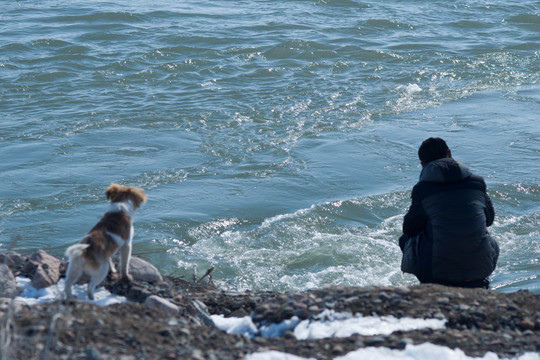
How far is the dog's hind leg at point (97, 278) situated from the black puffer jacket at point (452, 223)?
3071 mm

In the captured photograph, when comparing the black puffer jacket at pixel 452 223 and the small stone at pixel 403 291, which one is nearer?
the small stone at pixel 403 291

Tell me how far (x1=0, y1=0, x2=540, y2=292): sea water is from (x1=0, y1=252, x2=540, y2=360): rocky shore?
777mm

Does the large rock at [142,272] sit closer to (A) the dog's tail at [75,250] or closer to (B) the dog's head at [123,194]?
(B) the dog's head at [123,194]

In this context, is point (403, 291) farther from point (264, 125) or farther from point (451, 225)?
point (264, 125)

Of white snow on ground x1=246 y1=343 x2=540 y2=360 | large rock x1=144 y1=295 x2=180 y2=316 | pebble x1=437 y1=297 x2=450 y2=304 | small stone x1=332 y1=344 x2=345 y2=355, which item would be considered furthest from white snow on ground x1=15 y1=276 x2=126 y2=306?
pebble x1=437 y1=297 x2=450 y2=304

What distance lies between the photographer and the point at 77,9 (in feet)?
81.4

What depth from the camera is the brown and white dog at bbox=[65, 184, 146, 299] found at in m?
6.36

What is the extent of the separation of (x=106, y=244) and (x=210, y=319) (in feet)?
3.61

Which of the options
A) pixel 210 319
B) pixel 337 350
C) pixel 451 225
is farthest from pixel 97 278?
pixel 451 225

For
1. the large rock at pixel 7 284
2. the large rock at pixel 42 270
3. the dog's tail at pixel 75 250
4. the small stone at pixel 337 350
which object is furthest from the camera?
the large rock at pixel 42 270

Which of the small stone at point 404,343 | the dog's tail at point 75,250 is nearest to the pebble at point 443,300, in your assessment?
the small stone at point 404,343

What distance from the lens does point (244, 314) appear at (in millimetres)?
6789

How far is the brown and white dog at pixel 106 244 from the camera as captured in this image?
636cm

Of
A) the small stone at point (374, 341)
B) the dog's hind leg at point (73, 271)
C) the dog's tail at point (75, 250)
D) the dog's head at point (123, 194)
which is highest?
the dog's head at point (123, 194)
